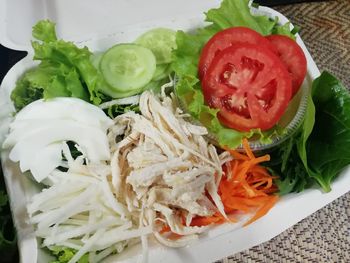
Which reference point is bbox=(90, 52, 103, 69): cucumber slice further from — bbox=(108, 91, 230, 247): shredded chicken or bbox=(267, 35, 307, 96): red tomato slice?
bbox=(267, 35, 307, 96): red tomato slice

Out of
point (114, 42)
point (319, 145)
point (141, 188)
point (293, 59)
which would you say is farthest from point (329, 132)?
point (114, 42)

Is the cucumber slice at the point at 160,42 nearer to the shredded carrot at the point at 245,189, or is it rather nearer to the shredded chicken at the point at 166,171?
the shredded chicken at the point at 166,171

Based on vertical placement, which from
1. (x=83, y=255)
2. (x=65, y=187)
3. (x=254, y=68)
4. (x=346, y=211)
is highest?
(x=254, y=68)

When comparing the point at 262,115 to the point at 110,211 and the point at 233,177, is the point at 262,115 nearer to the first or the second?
the point at 233,177

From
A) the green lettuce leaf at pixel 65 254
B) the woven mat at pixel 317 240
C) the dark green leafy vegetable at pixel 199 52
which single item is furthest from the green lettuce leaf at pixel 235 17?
the green lettuce leaf at pixel 65 254

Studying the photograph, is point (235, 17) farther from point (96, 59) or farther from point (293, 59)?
point (96, 59)

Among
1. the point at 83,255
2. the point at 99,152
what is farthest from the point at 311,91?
the point at 83,255
